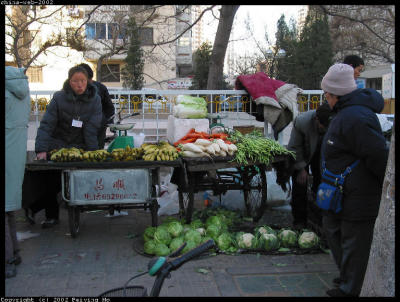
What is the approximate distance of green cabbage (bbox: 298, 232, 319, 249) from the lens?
447 cm

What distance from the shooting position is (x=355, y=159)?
10.6ft

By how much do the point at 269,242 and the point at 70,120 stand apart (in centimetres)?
277

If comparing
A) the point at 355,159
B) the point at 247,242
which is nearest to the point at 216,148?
the point at 247,242

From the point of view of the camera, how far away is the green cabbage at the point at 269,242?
14.5 feet

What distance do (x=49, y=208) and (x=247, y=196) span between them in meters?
2.73

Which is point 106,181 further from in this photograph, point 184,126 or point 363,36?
point 363,36

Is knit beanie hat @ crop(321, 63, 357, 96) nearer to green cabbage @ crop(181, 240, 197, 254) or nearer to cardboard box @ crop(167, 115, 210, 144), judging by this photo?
green cabbage @ crop(181, 240, 197, 254)

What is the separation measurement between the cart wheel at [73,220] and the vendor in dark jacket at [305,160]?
2.65 m

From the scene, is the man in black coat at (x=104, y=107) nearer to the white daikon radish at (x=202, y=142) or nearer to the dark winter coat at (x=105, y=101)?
the dark winter coat at (x=105, y=101)

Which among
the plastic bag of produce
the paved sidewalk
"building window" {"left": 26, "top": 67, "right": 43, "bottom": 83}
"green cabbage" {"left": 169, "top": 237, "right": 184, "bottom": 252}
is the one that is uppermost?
"building window" {"left": 26, "top": 67, "right": 43, "bottom": 83}

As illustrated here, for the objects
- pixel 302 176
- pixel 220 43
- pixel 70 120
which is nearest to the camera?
pixel 302 176

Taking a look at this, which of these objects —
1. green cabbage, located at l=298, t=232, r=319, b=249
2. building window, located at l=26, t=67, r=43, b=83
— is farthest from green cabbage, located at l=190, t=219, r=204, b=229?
building window, located at l=26, t=67, r=43, b=83
